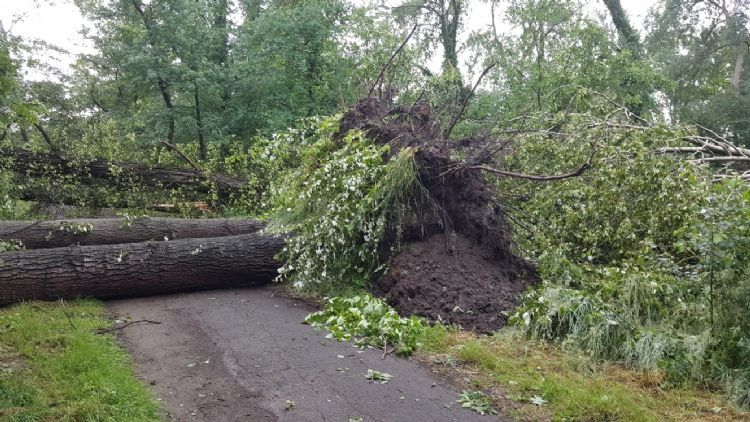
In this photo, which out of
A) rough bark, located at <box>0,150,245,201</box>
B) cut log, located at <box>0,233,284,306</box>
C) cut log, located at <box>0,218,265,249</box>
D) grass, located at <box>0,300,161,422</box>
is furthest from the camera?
→ rough bark, located at <box>0,150,245,201</box>

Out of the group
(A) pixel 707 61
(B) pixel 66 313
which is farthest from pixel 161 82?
(A) pixel 707 61

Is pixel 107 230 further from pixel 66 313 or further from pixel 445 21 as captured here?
pixel 445 21

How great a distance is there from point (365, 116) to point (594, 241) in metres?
3.21

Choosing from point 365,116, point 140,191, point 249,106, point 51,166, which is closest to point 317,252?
point 365,116

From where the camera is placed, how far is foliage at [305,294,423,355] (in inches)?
183

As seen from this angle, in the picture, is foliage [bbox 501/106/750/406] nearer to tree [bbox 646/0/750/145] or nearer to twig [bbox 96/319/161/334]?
twig [bbox 96/319/161/334]

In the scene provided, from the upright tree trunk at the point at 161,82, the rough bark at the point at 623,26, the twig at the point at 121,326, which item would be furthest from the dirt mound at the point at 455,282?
the rough bark at the point at 623,26

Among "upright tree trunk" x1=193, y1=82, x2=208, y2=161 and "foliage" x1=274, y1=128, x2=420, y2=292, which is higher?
"upright tree trunk" x1=193, y1=82, x2=208, y2=161

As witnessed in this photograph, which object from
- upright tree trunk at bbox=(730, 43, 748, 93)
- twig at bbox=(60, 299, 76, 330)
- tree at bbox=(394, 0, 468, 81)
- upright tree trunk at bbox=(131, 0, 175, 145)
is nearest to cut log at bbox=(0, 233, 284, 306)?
twig at bbox=(60, 299, 76, 330)

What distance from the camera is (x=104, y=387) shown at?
3.54m

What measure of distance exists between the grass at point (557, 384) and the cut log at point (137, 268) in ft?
9.73

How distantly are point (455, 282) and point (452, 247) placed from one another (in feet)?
1.55

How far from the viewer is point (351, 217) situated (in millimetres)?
5988

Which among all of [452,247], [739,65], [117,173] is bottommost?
[452,247]
